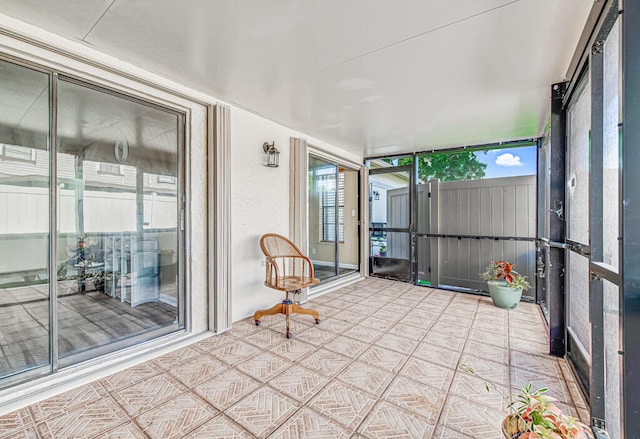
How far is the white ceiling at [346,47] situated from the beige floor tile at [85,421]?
2.34m

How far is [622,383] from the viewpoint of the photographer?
1037 millimetres

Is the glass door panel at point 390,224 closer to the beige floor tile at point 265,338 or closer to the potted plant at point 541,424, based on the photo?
the beige floor tile at point 265,338

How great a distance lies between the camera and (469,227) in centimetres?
456

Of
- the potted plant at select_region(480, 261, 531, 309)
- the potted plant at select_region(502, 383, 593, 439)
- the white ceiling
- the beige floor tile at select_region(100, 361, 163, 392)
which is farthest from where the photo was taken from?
the potted plant at select_region(480, 261, 531, 309)

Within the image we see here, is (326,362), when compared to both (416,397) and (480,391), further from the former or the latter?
(480,391)

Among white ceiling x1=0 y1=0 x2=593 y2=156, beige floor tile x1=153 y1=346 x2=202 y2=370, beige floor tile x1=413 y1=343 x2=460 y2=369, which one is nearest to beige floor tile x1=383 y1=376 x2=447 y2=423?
beige floor tile x1=413 y1=343 x2=460 y2=369

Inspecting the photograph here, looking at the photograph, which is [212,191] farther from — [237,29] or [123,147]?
[237,29]

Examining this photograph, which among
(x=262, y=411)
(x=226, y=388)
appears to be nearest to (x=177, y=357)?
(x=226, y=388)

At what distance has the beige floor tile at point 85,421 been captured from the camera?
4.95 ft

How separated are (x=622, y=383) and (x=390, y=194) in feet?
14.9

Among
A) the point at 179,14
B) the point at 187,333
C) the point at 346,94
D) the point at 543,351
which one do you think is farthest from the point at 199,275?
the point at 543,351

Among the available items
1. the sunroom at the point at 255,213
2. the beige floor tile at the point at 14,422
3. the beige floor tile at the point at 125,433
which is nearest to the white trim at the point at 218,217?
the sunroom at the point at 255,213

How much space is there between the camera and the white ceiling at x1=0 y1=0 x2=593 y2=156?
1634mm

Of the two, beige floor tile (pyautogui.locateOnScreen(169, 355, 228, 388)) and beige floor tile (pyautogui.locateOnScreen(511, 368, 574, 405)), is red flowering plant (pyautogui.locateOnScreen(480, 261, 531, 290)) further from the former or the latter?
beige floor tile (pyautogui.locateOnScreen(169, 355, 228, 388))
